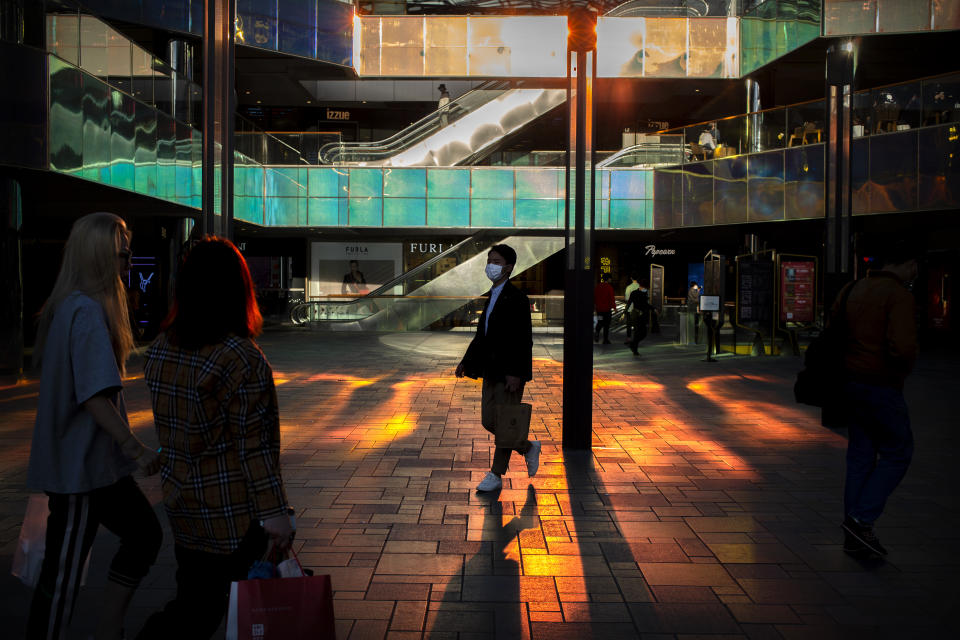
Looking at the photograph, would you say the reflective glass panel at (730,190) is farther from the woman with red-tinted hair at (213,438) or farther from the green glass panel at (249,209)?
the woman with red-tinted hair at (213,438)

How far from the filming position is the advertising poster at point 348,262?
33531mm

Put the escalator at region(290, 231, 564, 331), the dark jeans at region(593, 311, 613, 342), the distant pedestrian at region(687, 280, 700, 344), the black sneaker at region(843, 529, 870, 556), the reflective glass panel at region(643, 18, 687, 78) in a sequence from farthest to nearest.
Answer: the reflective glass panel at region(643, 18, 687, 78), the escalator at region(290, 231, 564, 331), the distant pedestrian at region(687, 280, 700, 344), the dark jeans at region(593, 311, 613, 342), the black sneaker at region(843, 529, 870, 556)

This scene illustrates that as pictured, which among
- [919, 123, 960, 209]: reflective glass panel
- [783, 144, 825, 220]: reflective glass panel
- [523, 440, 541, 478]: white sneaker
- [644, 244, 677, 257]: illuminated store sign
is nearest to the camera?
[523, 440, 541, 478]: white sneaker

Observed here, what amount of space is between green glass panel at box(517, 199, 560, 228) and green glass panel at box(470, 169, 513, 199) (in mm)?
653

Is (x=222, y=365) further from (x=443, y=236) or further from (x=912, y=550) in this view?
(x=443, y=236)

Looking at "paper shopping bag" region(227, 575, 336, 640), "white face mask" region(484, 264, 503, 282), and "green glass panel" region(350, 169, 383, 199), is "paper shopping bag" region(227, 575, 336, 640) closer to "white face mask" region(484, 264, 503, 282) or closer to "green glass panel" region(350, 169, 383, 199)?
"white face mask" region(484, 264, 503, 282)

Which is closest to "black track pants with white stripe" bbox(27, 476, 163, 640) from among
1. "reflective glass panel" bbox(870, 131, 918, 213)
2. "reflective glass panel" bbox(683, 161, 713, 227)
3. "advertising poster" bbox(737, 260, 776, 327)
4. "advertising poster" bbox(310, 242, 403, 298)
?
"advertising poster" bbox(737, 260, 776, 327)

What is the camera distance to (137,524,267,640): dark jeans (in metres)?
2.46

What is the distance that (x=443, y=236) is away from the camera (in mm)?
33188

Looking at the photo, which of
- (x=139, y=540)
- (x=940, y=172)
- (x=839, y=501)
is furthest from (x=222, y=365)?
(x=940, y=172)

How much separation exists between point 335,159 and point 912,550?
25889mm

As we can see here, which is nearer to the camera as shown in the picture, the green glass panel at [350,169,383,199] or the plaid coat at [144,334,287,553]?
the plaid coat at [144,334,287,553]

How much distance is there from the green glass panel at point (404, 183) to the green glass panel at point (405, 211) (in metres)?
0.17

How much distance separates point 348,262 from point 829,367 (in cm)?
3033
